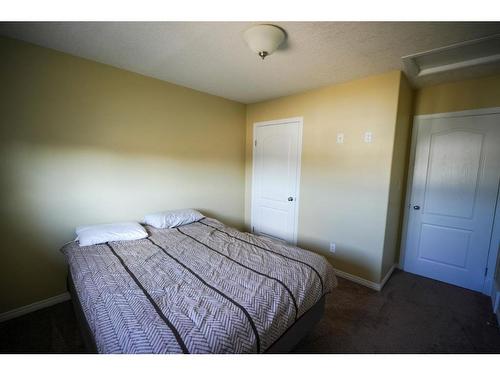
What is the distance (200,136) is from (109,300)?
85.5 inches

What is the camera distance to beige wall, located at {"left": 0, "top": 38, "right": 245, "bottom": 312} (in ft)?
5.55

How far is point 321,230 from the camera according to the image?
268 cm

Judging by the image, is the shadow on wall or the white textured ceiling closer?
the white textured ceiling

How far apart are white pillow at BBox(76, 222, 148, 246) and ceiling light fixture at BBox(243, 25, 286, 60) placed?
186 cm

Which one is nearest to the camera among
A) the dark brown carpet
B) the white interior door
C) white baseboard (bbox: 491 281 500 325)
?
the dark brown carpet

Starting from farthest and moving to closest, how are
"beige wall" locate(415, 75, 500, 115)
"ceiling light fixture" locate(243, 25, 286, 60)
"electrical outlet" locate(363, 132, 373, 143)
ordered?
"electrical outlet" locate(363, 132, 373, 143), "beige wall" locate(415, 75, 500, 115), "ceiling light fixture" locate(243, 25, 286, 60)

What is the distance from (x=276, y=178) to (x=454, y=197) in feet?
6.70

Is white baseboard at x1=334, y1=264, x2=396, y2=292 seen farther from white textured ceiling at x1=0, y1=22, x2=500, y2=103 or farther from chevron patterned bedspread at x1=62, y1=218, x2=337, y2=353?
white textured ceiling at x1=0, y1=22, x2=500, y2=103

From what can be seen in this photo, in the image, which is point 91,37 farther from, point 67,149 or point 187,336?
point 187,336

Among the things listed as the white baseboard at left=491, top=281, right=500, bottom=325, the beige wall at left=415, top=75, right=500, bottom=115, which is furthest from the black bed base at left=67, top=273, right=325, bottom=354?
the beige wall at left=415, top=75, right=500, bottom=115

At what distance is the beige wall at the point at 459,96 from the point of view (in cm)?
207

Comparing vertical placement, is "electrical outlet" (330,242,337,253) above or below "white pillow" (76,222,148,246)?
below
